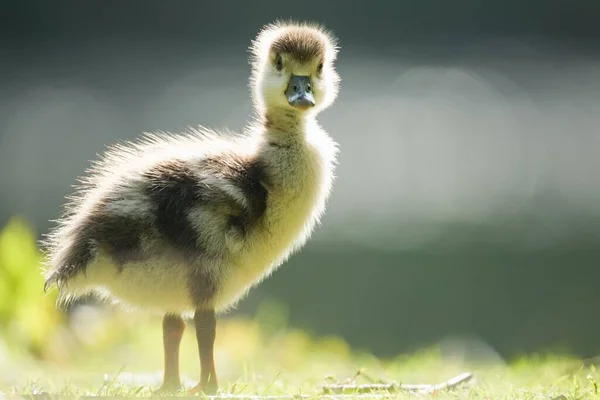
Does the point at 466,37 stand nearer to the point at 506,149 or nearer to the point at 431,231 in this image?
the point at 506,149

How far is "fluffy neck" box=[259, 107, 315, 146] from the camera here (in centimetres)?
192

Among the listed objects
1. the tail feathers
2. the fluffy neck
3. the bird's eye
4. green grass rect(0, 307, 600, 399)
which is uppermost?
the bird's eye

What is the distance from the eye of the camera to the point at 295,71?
1911 millimetres

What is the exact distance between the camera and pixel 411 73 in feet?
19.3

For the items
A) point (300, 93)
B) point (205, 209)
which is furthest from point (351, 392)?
point (300, 93)

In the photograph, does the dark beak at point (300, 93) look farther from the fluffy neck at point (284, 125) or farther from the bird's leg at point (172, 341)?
the bird's leg at point (172, 341)

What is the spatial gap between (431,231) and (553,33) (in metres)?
2.15

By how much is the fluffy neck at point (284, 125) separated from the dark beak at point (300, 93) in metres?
0.05

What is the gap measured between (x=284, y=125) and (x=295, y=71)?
0.10 m

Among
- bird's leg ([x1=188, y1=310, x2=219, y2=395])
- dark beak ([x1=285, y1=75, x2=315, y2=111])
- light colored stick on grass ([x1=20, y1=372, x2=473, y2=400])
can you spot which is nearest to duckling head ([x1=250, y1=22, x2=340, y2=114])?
dark beak ([x1=285, y1=75, x2=315, y2=111])

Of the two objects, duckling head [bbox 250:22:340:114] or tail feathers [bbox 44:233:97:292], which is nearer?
tail feathers [bbox 44:233:97:292]

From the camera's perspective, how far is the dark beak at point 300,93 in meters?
1.84

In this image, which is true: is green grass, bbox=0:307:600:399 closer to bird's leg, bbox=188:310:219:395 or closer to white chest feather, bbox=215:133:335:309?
bird's leg, bbox=188:310:219:395

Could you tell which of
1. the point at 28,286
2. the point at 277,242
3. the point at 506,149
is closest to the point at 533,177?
the point at 506,149
